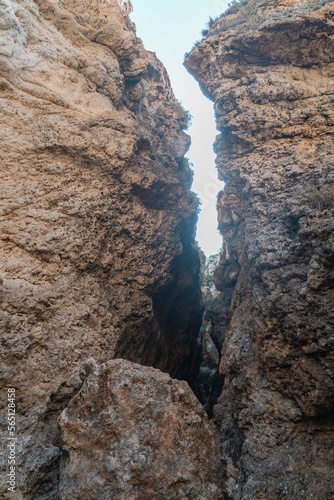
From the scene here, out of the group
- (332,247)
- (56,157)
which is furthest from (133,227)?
(332,247)

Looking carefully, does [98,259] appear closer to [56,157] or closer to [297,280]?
[56,157]

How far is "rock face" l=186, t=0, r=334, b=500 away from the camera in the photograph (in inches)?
213

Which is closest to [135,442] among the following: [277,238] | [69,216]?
[69,216]

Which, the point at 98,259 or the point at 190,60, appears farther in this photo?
the point at 190,60

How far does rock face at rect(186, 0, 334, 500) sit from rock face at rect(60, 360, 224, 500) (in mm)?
1011

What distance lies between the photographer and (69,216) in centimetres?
744

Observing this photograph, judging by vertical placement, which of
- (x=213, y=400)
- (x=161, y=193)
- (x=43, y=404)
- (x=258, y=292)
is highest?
(x=161, y=193)

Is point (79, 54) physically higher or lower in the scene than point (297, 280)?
higher

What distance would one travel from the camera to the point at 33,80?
7871 millimetres

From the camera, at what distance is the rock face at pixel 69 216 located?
18.4ft

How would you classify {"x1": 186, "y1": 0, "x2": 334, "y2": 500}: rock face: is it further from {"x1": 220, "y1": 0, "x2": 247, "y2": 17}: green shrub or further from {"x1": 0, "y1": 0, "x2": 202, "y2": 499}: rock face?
{"x1": 0, "y1": 0, "x2": 202, "y2": 499}: rock face

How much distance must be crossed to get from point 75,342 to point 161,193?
6.30 metres

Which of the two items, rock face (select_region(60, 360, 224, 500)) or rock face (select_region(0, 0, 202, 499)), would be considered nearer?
rock face (select_region(60, 360, 224, 500))

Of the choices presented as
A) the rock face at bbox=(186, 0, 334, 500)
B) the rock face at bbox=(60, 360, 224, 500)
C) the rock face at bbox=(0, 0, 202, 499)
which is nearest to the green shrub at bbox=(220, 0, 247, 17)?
the rock face at bbox=(186, 0, 334, 500)
